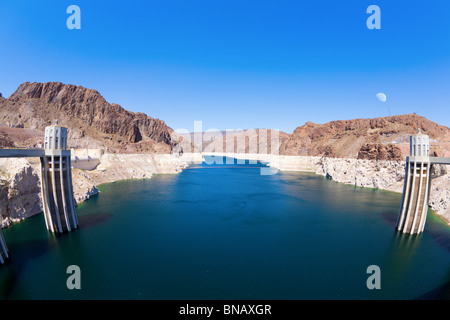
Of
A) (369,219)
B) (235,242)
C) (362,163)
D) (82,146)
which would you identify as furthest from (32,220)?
(362,163)

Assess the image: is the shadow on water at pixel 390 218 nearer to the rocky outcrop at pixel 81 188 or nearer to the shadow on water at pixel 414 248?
the shadow on water at pixel 414 248

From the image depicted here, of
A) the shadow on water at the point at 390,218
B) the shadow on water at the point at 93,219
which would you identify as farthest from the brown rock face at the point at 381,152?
the shadow on water at the point at 93,219

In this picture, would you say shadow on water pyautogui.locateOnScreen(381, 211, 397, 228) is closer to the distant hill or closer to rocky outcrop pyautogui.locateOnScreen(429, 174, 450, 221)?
rocky outcrop pyautogui.locateOnScreen(429, 174, 450, 221)

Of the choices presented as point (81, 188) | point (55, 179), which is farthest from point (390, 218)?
point (81, 188)

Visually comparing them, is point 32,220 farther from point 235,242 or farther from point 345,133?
point 345,133

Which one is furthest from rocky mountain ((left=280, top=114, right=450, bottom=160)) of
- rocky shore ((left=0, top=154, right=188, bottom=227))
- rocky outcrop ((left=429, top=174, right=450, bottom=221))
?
rocky shore ((left=0, top=154, right=188, bottom=227))

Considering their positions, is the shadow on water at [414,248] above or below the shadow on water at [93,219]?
below
